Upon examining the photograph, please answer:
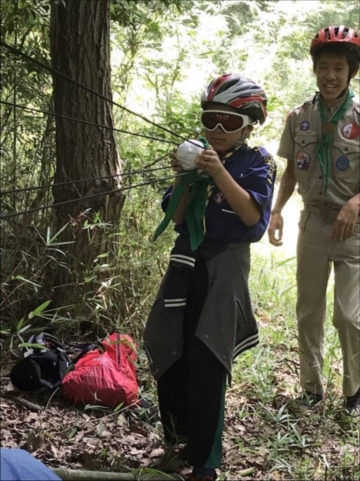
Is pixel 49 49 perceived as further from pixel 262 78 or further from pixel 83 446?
pixel 262 78

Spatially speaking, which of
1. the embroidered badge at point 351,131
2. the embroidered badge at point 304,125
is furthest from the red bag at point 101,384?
the embroidered badge at point 351,131

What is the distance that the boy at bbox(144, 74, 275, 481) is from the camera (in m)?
2.30

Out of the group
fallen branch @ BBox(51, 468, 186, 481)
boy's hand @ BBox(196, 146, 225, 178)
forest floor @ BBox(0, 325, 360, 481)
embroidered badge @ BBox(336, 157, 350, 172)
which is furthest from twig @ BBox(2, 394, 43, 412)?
embroidered badge @ BBox(336, 157, 350, 172)

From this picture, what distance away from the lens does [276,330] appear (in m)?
4.11

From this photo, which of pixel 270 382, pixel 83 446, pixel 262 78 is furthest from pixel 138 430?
pixel 262 78

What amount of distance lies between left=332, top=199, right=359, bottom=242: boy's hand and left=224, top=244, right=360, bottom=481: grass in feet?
2.83

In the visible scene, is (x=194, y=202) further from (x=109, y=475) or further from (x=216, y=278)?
(x=109, y=475)

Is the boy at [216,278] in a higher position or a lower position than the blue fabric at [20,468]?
higher

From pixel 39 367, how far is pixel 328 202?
1753mm

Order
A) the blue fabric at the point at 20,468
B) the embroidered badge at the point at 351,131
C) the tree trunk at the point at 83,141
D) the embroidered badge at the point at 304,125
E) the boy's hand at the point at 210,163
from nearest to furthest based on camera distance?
the blue fabric at the point at 20,468 < the boy's hand at the point at 210,163 < the embroidered badge at the point at 351,131 < the embroidered badge at the point at 304,125 < the tree trunk at the point at 83,141

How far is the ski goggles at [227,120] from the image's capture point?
2324 millimetres

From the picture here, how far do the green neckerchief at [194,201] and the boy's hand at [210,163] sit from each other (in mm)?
96

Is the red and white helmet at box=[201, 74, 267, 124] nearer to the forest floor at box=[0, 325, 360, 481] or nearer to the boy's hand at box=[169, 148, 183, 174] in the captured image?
the boy's hand at box=[169, 148, 183, 174]

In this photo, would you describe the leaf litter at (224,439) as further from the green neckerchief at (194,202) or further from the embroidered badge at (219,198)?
the embroidered badge at (219,198)
